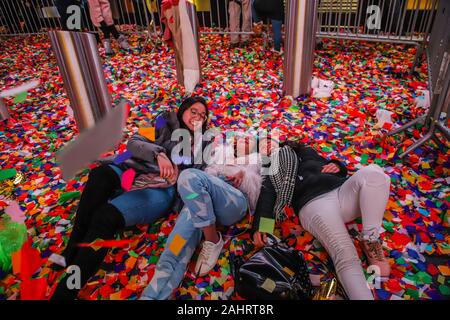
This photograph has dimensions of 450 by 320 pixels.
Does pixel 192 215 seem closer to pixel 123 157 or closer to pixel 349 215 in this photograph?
pixel 123 157

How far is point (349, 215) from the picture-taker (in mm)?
1590

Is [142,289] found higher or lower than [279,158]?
lower

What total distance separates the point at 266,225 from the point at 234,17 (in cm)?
433

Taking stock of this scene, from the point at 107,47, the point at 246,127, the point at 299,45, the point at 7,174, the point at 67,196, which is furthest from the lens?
the point at 107,47

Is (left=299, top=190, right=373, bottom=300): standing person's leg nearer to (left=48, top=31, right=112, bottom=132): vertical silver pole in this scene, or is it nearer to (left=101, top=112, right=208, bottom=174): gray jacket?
(left=101, top=112, right=208, bottom=174): gray jacket

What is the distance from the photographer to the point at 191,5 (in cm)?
328

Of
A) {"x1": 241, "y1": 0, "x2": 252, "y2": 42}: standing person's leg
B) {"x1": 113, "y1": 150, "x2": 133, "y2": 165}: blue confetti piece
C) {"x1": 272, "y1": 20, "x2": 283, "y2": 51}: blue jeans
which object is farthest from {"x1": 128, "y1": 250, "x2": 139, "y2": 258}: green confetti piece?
{"x1": 241, "y1": 0, "x2": 252, "y2": 42}: standing person's leg

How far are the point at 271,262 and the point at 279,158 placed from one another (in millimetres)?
608

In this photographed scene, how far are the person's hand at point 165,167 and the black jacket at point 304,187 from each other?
0.51m

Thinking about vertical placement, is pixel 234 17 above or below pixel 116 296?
above

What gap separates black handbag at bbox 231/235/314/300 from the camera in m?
1.33

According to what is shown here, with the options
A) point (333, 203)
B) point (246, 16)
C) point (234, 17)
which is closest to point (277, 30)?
point (246, 16)

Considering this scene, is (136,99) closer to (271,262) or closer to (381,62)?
(271,262)

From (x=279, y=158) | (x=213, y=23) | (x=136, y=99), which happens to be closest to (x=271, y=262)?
(x=279, y=158)
